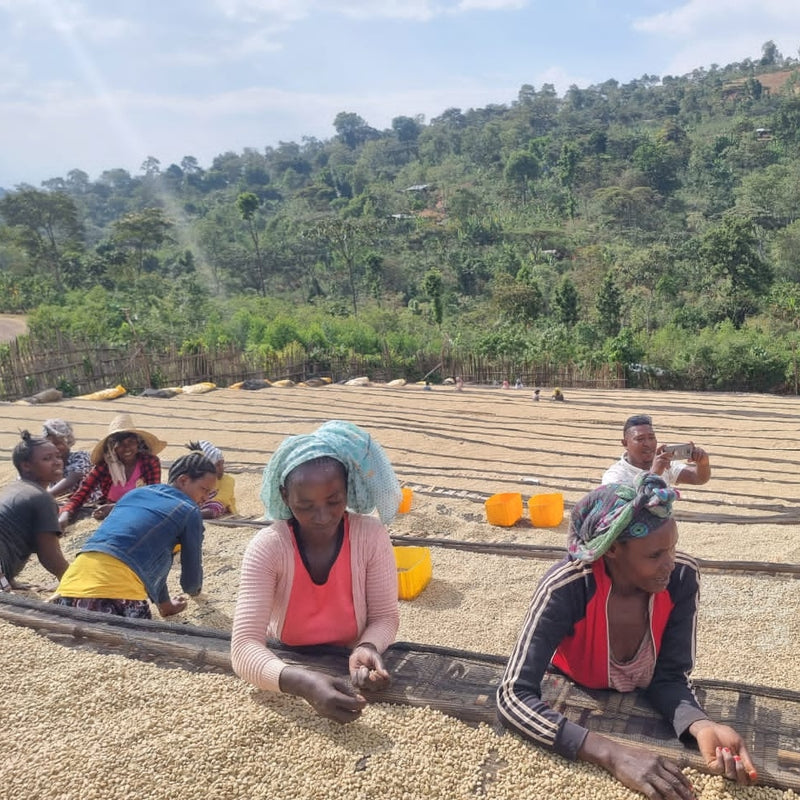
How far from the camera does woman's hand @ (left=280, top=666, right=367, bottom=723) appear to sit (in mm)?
1517

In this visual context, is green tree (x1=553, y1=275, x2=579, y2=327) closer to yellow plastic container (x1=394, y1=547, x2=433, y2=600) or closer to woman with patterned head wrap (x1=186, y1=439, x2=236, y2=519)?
woman with patterned head wrap (x1=186, y1=439, x2=236, y2=519)

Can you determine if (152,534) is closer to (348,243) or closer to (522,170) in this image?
(348,243)

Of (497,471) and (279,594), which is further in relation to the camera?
(497,471)

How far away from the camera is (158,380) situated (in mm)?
13688

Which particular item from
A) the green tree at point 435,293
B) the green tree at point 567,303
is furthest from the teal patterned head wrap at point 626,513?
the green tree at point 435,293

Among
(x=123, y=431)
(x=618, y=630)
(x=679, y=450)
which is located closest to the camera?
(x=618, y=630)

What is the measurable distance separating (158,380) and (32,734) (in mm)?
12767

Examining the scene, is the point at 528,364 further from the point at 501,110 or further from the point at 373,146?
the point at 501,110

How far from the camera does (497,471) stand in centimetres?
701

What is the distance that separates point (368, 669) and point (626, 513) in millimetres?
733

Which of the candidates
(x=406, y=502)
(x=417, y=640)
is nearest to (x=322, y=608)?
(x=417, y=640)

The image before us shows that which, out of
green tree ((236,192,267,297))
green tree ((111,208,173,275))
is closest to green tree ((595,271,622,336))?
green tree ((236,192,267,297))

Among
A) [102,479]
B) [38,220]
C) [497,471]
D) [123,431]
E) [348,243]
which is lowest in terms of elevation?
[497,471]

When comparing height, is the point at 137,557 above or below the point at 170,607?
above
